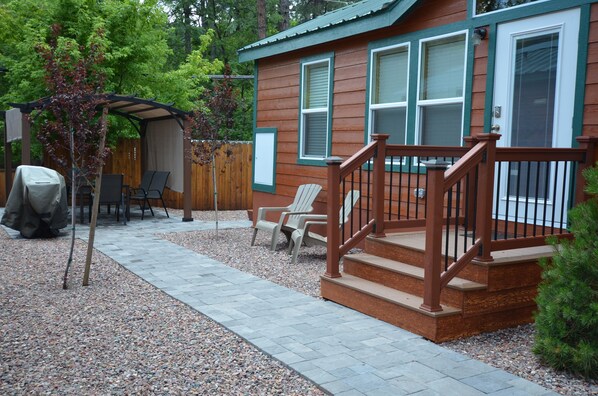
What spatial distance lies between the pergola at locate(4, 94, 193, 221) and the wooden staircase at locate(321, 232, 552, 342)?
19.2 ft

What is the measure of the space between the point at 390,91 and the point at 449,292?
321 cm

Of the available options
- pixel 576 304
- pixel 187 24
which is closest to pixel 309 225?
pixel 576 304

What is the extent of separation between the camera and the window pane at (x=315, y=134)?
7.56 meters

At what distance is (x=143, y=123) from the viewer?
12.4m

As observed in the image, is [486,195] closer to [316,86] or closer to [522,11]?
[522,11]

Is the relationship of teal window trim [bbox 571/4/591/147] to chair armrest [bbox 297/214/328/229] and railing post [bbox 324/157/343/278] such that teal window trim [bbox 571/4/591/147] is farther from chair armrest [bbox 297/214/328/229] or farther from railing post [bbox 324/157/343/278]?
chair armrest [bbox 297/214/328/229]

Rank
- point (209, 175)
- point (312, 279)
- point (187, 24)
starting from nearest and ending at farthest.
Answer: point (312, 279)
point (209, 175)
point (187, 24)

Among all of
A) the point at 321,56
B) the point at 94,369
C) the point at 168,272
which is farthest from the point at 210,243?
the point at 94,369

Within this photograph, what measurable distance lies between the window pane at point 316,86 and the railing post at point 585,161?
3.82 metres

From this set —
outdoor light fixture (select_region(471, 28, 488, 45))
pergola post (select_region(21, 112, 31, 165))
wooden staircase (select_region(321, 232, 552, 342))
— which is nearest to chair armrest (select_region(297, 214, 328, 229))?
wooden staircase (select_region(321, 232, 552, 342))

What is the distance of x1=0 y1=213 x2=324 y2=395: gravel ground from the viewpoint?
2.97m

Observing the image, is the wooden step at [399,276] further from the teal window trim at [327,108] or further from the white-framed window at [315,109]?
the white-framed window at [315,109]

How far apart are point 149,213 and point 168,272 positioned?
19.7 feet

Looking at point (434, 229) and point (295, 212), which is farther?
point (295, 212)
